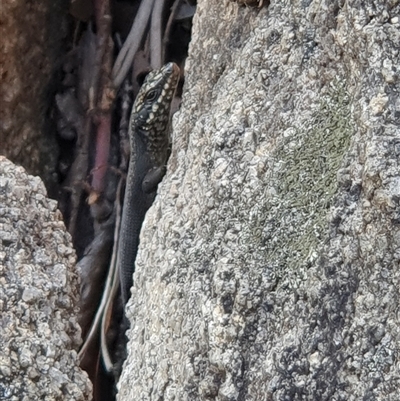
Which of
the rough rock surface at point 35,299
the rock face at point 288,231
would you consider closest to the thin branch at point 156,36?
the rock face at point 288,231

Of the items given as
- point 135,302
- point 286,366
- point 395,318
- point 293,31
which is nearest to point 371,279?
point 395,318

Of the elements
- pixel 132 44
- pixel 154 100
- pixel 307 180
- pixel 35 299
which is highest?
pixel 132 44

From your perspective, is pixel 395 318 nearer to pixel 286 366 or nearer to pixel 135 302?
pixel 286 366

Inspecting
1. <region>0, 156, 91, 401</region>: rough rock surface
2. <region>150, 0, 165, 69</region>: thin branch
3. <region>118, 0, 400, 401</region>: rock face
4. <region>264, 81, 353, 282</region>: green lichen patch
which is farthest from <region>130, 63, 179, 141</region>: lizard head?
<region>264, 81, 353, 282</region>: green lichen patch

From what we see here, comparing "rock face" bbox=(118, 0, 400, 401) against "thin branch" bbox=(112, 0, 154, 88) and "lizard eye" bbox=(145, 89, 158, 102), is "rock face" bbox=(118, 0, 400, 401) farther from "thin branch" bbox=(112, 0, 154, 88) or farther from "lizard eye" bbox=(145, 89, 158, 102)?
"thin branch" bbox=(112, 0, 154, 88)

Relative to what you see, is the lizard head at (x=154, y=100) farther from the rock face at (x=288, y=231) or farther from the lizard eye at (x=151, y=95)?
the rock face at (x=288, y=231)

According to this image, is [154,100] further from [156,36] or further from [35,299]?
[35,299]

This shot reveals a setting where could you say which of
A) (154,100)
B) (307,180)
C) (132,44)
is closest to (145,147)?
(154,100)
